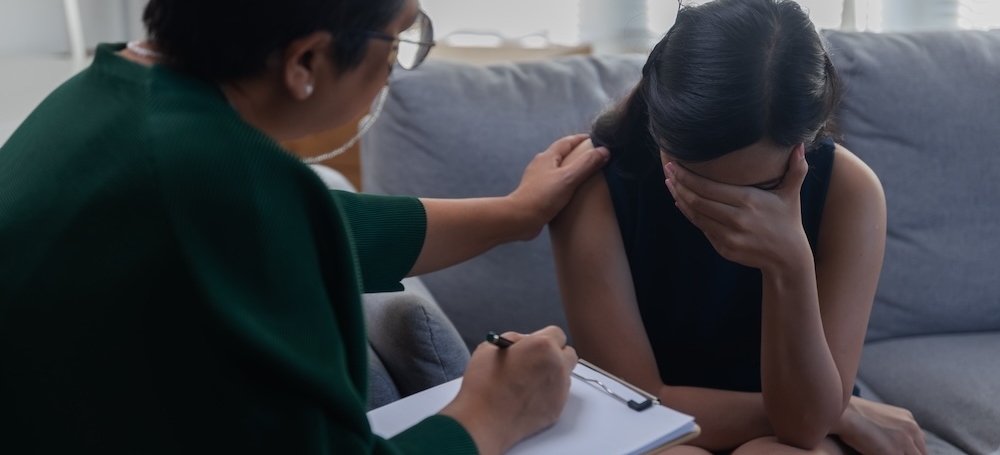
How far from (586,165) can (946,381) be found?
2.69 feet

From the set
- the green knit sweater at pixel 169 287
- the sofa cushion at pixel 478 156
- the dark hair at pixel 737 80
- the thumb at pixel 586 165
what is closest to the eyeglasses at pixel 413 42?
the green knit sweater at pixel 169 287

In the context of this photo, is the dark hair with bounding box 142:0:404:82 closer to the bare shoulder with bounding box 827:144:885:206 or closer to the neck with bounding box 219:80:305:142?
the neck with bounding box 219:80:305:142

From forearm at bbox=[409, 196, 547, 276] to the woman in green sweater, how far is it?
436mm

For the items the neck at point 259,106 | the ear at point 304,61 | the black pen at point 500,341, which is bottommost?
the black pen at point 500,341

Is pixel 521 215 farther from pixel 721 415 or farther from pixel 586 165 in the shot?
pixel 721 415

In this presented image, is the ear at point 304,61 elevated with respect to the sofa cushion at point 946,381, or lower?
elevated

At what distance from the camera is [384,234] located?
1.12 m

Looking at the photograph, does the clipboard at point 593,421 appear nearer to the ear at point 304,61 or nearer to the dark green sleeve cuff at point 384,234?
the dark green sleeve cuff at point 384,234

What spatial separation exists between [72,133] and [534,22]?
6.10 ft

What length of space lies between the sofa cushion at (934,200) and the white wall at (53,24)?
4.89 feet

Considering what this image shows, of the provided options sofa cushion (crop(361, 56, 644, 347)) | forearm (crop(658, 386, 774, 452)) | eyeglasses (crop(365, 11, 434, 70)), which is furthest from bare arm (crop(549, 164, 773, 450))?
eyeglasses (crop(365, 11, 434, 70))

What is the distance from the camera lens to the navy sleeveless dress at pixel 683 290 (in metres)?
1.34

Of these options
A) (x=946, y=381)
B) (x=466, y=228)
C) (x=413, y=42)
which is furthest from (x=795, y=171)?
(x=946, y=381)

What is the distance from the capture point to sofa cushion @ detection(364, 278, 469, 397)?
1212 millimetres
